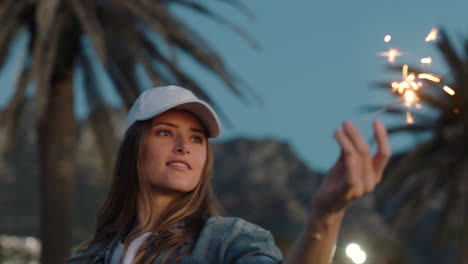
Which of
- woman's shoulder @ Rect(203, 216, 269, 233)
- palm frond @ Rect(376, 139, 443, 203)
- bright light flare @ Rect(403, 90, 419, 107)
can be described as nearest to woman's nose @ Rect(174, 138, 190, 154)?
woman's shoulder @ Rect(203, 216, 269, 233)

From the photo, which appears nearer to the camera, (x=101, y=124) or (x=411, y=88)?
(x=411, y=88)

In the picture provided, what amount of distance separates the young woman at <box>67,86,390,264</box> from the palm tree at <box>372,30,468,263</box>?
545 inches

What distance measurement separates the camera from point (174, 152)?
264cm

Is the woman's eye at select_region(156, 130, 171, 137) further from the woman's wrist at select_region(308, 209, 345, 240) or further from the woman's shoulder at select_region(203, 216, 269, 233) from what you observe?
the woman's wrist at select_region(308, 209, 345, 240)

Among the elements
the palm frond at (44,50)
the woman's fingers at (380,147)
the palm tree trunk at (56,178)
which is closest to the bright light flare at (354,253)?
the woman's fingers at (380,147)

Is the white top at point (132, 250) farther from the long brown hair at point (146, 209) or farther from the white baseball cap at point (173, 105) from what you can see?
the white baseball cap at point (173, 105)

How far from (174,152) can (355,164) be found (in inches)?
45.7

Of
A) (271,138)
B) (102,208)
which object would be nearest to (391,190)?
(102,208)

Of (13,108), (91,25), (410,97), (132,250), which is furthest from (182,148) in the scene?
(13,108)

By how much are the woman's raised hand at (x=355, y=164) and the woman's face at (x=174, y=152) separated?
1.04 metres

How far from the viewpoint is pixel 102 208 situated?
9.71ft

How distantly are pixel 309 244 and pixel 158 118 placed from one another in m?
1.14

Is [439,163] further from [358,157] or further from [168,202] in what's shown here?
[358,157]

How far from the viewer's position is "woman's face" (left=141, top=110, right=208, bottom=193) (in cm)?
262
